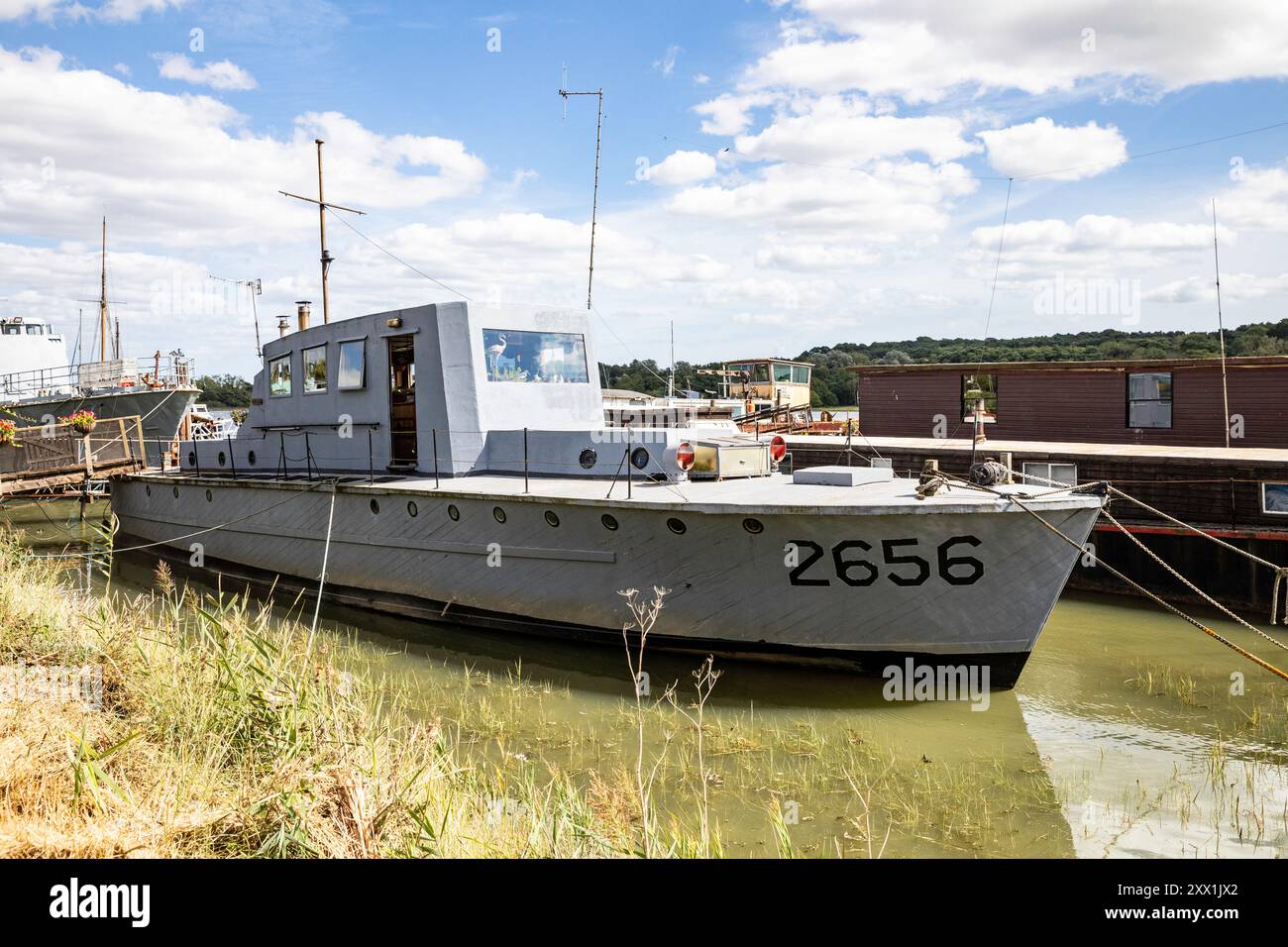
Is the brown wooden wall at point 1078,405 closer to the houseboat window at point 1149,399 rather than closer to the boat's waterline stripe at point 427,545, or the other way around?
the houseboat window at point 1149,399

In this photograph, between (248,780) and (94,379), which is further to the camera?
(94,379)

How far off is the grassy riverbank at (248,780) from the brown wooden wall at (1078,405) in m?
15.8

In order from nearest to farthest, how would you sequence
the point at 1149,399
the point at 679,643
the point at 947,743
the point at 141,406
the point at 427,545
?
1. the point at 947,743
2. the point at 679,643
3. the point at 427,545
4. the point at 1149,399
5. the point at 141,406

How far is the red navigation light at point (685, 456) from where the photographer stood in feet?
31.5

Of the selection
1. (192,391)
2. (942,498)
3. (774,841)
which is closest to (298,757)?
(774,841)

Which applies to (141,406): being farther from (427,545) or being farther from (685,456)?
(685,456)

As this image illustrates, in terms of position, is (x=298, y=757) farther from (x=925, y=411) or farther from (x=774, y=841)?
(x=925, y=411)

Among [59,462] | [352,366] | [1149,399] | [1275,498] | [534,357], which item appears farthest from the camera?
[59,462]

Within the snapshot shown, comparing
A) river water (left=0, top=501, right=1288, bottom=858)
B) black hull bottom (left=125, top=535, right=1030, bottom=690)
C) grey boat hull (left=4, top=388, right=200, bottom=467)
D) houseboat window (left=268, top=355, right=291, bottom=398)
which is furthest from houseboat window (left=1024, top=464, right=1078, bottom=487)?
grey boat hull (left=4, top=388, right=200, bottom=467)

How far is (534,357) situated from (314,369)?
12.4 ft

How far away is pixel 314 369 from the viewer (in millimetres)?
12922

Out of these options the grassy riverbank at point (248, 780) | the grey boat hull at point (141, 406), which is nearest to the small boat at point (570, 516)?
the grassy riverbank at point (248, 780)

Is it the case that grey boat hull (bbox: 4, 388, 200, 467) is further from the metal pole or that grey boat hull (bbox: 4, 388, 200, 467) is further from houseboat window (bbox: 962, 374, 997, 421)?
houseboat window (bbox: 962, 374, 997, 421)

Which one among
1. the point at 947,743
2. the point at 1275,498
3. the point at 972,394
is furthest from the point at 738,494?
the point at 972,394
